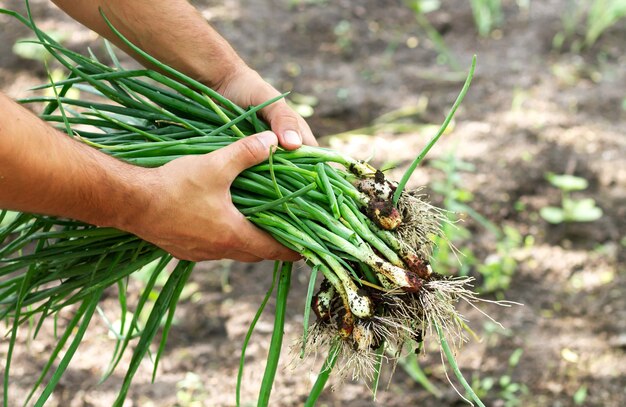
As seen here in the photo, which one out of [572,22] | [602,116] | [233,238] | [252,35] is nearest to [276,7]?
[252,35]

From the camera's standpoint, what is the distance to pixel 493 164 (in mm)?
2900

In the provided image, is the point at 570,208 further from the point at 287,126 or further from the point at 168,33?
the point at 168,33

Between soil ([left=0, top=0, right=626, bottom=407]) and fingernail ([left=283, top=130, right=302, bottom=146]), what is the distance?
0.45m

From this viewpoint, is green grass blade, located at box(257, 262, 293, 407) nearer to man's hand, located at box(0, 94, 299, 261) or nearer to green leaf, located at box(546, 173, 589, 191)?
man's hand, located at box(0, 94, 299, 261)

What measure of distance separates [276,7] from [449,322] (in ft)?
10.0

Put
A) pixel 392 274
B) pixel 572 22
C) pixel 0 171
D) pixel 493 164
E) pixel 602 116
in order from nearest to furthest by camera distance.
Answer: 1. pixel 0 171
2. pixel 392 274
3. pixel 493 164
4. pixel 602 116
5. pixel 572 22

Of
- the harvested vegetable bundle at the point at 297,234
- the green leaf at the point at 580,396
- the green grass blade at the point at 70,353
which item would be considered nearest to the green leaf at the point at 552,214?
the green leaf at the point at 580,396

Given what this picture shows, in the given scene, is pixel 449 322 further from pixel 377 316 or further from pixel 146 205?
pixel 146 205

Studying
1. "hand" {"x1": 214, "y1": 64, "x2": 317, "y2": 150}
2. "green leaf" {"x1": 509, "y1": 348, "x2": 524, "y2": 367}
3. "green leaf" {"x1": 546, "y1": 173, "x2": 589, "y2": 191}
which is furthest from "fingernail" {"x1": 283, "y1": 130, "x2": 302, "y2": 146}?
"green leaf" {"x1": 546, "y1": 173, "x2": 589, "y2": 191}

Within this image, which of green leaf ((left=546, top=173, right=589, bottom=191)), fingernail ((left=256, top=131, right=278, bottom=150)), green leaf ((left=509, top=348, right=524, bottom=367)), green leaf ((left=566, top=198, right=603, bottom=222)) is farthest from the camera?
green leaf ((left=546, top=173, right=589, bottom=191))

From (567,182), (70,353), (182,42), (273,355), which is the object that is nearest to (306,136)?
(182,42)

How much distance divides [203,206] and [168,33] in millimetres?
481

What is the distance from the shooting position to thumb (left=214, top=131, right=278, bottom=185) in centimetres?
131

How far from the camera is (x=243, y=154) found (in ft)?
4.36
